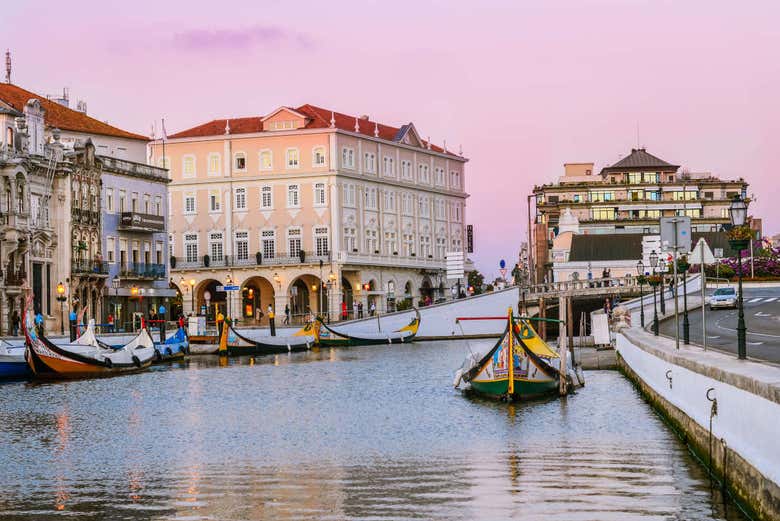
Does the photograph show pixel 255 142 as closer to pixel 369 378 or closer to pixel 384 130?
pixel 384 130

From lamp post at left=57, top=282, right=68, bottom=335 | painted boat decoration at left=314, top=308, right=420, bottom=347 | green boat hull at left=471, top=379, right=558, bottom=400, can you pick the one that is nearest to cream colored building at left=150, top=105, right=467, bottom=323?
painted boat decoration at left=314, top=308, right=420, bottom=347

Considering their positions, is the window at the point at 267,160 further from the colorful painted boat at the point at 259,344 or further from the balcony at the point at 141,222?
the colorful painted boat at the point at 259,344

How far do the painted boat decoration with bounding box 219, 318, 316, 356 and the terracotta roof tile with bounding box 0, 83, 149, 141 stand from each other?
20.0 meters

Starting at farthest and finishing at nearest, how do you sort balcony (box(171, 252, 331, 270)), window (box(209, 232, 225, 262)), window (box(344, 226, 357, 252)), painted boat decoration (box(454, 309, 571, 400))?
window (box(209, 232, 225, 262)) → window (box(344, 226, 357, 252)) → balcony (box(171, 252, 331, 270)) → painted boat decoration (box(454, 309, 571, 400))

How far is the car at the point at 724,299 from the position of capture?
2995 inches

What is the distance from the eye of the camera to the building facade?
175500mm

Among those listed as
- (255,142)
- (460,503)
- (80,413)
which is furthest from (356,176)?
(460,503)

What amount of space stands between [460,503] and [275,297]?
102 meters

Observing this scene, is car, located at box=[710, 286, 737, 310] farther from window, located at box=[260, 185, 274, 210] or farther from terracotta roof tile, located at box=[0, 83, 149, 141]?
window, located at box=[260, 185, 274, 210]

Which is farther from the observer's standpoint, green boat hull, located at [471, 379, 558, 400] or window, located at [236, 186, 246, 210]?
window, located at [236, 186, 246, 210]

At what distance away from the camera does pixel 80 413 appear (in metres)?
40.8

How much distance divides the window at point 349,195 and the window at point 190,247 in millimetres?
14828

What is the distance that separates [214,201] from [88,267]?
40.0 m

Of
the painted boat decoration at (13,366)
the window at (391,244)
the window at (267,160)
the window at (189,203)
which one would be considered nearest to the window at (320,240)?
the window at (267,160)
